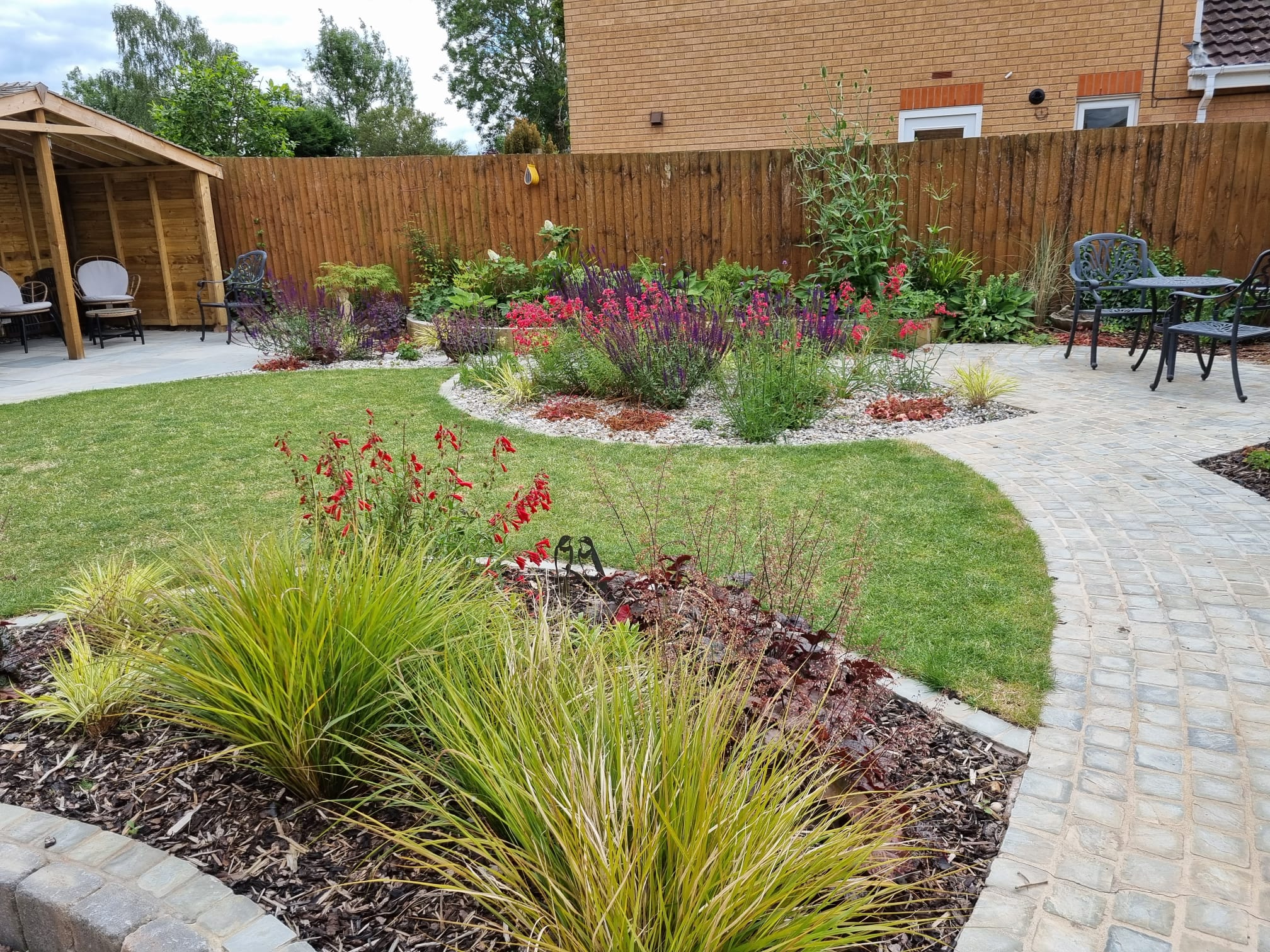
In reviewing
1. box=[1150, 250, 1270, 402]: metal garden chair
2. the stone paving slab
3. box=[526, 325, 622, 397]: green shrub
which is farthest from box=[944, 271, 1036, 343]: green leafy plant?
box=[526, 325, 622, 397]: green shrub

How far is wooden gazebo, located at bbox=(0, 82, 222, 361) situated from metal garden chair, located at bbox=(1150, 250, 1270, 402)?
36.1 feet

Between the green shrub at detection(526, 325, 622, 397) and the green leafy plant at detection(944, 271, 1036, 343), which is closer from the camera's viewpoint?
the green shrub at detection(526, 325, 622, 397)

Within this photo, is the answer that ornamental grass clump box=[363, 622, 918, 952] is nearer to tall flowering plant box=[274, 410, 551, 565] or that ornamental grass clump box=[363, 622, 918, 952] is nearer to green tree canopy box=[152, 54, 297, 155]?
tall flowering plant box=[274, 410, 551, 565]

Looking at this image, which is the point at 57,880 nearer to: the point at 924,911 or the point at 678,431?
the point at 924,911

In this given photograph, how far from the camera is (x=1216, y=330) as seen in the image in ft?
21.7

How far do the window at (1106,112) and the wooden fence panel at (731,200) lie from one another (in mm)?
2165

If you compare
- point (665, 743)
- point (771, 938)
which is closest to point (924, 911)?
point (771, 938)

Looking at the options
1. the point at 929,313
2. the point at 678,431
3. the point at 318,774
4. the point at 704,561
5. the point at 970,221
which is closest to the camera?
the point at 318,774

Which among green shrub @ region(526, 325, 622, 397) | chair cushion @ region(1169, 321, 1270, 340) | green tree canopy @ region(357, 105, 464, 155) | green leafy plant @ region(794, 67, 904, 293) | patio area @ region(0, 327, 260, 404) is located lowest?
patio area @ region(0, 327, 260, 404)

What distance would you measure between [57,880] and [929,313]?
9074 mm

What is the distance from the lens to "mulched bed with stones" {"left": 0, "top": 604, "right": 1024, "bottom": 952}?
1908mm

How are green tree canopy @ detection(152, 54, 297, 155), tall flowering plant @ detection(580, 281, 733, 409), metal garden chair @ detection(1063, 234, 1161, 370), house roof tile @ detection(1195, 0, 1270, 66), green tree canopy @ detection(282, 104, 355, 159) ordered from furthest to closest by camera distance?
green tree canopy @ detection(282, 104, 355, 159)
green tree canopy @ detection(152, 54, 297, 155)
house roof tile @ detection(1195, 0, 1270, 66)
metal garden chair @ detection(1063, 234, 1161, 370)
tall flowering plant @ detection(580, 281, 733, 409)

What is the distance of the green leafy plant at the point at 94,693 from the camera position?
251 cm

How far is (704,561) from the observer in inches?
149
